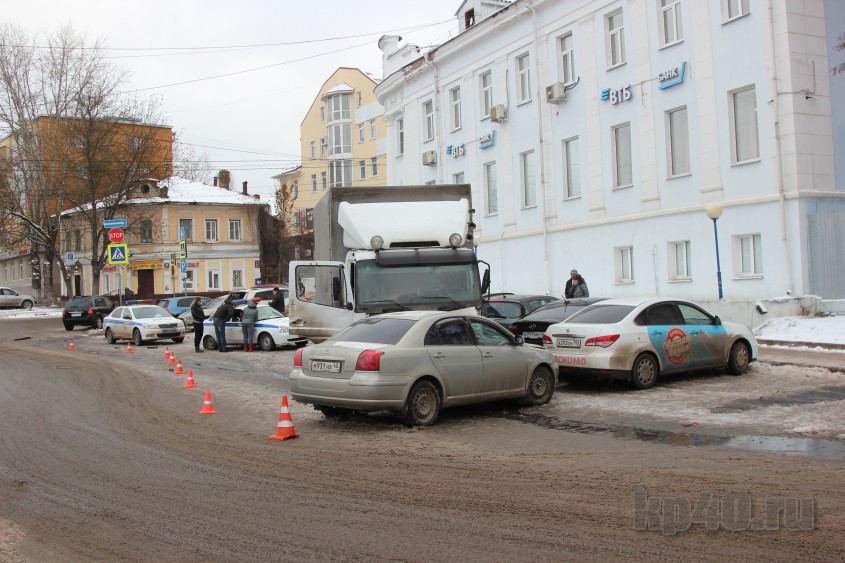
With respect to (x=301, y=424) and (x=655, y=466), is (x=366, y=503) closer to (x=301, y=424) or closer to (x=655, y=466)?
(x=655, y=466)

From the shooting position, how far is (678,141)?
974 inches

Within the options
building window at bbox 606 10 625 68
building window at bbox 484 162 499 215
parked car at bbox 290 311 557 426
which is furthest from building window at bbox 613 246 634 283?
parked car at bbox 290 311 557 426

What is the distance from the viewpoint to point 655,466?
25.2 feet

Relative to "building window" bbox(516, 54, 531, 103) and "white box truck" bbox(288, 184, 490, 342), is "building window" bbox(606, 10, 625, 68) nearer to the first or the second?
"building window" bbox(516, 54, 531, 103)

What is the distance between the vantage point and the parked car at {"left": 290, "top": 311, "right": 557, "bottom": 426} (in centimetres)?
1012

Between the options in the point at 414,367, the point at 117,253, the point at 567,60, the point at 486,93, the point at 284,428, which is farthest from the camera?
the point at 486,93

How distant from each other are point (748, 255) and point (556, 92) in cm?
968

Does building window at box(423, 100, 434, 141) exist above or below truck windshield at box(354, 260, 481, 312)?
above

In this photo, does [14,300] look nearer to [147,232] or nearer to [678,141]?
[147,232]

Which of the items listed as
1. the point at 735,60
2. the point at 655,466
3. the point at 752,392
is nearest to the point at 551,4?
the point at 735,60

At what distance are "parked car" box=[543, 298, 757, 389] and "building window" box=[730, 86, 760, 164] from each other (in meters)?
9.80

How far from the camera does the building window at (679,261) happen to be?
2438 cm

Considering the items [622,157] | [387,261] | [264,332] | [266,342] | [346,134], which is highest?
[346,134]

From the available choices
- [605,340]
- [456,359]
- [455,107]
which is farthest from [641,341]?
[455,107]
